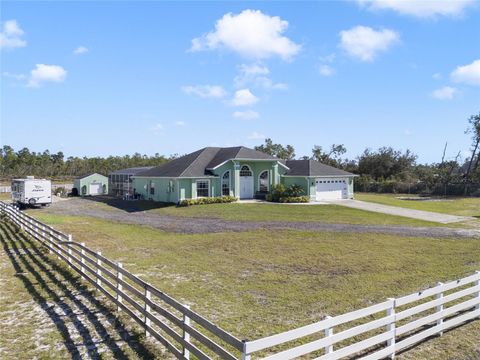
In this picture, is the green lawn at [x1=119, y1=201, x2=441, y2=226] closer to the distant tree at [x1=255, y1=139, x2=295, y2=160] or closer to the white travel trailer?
the white travel trailer

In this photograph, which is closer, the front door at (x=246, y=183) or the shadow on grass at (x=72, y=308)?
the shadow on grass at (x=72, y=308)

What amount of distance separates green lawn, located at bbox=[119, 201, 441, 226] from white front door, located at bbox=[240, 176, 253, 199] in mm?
4228

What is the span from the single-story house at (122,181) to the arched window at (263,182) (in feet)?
44.5

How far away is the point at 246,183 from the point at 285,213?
9295mm

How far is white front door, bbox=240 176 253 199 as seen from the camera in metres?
35.6

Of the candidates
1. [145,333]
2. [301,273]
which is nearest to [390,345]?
[145,333]

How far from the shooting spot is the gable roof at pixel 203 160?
3381 centimetres

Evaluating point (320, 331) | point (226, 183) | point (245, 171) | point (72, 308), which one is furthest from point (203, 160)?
point (320, 331)

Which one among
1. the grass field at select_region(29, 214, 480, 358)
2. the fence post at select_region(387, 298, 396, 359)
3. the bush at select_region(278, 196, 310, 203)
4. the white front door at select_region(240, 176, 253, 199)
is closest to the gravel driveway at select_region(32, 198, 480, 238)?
the grass field at select_region(29, 214, 480, 358)

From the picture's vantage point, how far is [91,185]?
45969 mm

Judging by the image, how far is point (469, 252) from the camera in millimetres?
15375

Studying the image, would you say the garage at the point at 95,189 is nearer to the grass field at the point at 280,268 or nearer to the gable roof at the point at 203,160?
the gable roof at the point at 203,160

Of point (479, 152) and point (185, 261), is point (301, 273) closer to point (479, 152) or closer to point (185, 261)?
point (185, 261)

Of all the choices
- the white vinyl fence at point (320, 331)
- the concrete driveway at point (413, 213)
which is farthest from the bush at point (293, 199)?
the white vinyl fence at point (320, 331)
